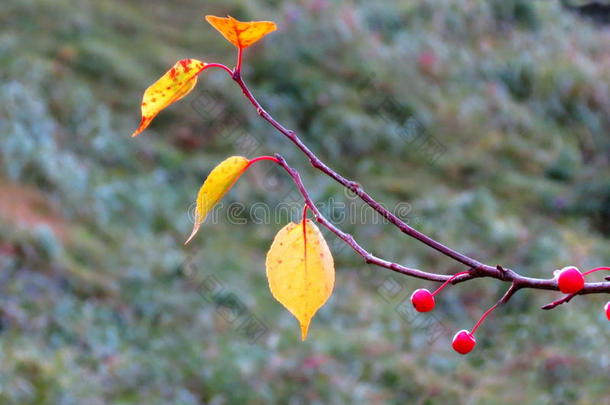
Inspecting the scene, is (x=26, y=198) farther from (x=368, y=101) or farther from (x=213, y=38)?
(x=368, y=101)

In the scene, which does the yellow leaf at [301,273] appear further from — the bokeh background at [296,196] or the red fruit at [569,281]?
the bokeh background at [296,196]

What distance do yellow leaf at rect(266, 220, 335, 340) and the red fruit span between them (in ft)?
0.49

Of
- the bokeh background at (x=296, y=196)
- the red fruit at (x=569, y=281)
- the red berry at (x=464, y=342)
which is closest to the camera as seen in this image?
the red fruit at (x=569, y=281)

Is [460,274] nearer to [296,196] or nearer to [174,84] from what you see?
[174,84]

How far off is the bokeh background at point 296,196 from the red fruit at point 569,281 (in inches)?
86.9

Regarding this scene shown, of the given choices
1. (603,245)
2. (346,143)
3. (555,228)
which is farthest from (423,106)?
(603,245)

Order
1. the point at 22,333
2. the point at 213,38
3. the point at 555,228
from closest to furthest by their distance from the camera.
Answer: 1. the point at 22,333
2. the point at 555,228
3. the point at 213,38

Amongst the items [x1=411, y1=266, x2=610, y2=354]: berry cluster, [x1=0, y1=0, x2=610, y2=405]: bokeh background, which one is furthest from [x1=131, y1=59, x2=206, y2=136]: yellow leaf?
[x1=0, y1=0, x2=610, y2=405]: bokeh background

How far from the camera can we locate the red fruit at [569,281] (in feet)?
1.55

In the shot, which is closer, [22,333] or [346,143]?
[22,333]

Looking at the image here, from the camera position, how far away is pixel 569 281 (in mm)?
475

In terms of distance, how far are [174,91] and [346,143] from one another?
14.9 ft

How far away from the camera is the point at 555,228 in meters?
4.41

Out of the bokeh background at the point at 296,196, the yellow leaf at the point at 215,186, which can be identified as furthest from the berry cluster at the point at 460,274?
the bokeh background at the point at 296,196
